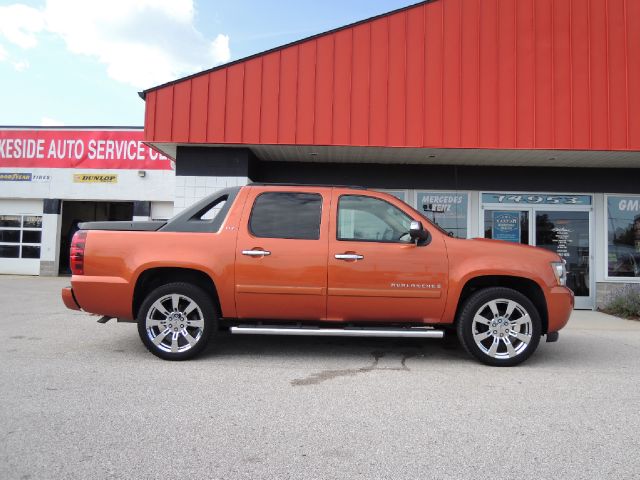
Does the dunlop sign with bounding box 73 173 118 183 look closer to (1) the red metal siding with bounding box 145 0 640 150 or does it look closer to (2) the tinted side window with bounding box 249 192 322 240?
(1) the red metal siding with bounding box 145 0 640 150

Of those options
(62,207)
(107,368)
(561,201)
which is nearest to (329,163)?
(561,201)

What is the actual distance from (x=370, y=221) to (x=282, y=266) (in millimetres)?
1096

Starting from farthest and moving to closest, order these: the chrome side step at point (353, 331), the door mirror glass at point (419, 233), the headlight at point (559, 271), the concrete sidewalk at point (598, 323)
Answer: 1. the concrete sidewalk at point (598, 323)
2. the headlight at point (559, 271)
3. the chrome side step at point (353, 331)
4. the door mirror glass at point (419, 233)

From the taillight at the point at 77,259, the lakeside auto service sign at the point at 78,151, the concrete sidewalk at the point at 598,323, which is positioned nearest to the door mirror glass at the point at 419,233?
the taillight at the point at 77,259

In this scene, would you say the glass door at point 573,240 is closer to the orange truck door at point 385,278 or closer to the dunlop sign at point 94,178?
the orange truck door at point 385,278

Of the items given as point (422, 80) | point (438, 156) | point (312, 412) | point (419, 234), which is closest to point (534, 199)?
point (438, 156)

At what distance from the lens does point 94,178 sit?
Answer: 54.7ft

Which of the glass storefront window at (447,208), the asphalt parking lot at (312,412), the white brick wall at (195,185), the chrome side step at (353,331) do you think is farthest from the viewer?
the glass storefront window at (447,208)

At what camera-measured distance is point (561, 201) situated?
10.4 meters

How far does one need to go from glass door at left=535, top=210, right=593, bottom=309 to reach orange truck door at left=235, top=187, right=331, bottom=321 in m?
7.15

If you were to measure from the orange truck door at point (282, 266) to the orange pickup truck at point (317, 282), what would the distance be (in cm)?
1

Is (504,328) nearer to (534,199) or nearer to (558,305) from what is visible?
(558,305)

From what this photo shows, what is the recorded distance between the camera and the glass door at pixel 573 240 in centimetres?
1034

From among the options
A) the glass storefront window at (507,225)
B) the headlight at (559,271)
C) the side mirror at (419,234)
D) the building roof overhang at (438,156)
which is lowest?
the headlight at (559,271)
